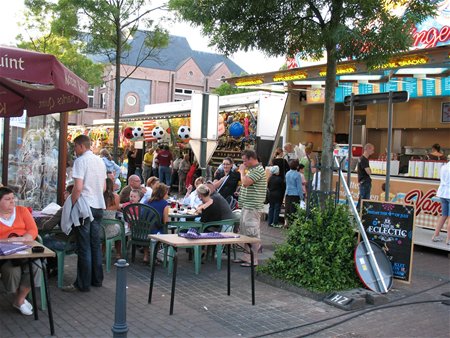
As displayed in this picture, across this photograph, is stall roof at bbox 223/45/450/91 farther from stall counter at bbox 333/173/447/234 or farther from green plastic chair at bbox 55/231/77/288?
green plastic chair at bbox 55/231/77/288

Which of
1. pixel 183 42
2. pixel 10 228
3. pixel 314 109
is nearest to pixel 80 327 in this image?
pixel 10 228

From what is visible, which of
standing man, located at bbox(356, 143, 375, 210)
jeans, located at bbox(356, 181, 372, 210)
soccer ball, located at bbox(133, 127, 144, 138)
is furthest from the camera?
soccer ball, located at bbox(133, 127, 144, 138)

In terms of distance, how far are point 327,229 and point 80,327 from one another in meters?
3.35

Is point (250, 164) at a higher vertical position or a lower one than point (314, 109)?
lower

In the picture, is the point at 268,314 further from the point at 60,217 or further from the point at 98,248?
the point at 60,217

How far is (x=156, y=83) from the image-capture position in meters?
51.8

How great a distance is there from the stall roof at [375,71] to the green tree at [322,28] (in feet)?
5.57

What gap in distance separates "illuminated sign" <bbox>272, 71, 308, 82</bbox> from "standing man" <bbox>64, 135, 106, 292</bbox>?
24.1ft

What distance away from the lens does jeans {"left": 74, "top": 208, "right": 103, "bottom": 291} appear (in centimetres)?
602

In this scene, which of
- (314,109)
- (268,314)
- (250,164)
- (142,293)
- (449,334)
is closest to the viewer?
(449,334)

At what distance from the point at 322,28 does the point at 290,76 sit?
5.61m

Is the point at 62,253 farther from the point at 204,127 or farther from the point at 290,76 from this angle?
the point at 290,76

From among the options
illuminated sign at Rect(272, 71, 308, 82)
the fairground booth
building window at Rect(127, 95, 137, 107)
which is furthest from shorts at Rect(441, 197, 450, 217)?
building window at Rect(127, 95, 137, 107)

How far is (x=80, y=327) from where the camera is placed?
4.88m
